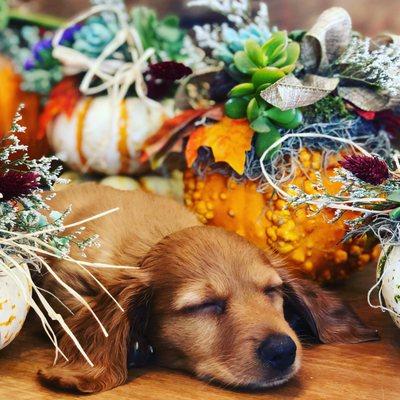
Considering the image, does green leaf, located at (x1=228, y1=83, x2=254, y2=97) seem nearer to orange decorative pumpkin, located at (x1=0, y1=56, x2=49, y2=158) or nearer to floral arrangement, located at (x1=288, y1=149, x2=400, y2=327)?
floral arrangement, located at (x1=288, y1=149, x2=400, y2=327)

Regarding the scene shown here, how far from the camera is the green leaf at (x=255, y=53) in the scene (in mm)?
1947

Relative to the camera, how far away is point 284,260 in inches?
72.4

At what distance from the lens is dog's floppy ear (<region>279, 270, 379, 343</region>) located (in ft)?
5.74

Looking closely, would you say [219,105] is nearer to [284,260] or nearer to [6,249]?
[284,260]

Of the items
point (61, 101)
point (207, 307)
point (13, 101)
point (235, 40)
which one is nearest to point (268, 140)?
point (235, 40)

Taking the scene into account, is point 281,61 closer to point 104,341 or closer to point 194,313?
point 194,313

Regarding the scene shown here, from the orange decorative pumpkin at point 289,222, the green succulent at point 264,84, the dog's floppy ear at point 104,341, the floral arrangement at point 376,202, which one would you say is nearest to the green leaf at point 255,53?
the green succulent at point 264,84

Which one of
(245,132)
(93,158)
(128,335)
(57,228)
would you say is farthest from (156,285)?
(93,158)

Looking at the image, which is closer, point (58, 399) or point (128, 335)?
point (58, 399)

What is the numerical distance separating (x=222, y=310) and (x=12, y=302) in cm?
45

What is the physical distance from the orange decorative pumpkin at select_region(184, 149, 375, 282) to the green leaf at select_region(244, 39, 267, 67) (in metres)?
0.27

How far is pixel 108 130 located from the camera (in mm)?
2508

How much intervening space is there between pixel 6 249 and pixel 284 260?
27.4 inches

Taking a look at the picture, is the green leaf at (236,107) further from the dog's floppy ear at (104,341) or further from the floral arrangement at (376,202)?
the dog's floppy ear at (104,341)
